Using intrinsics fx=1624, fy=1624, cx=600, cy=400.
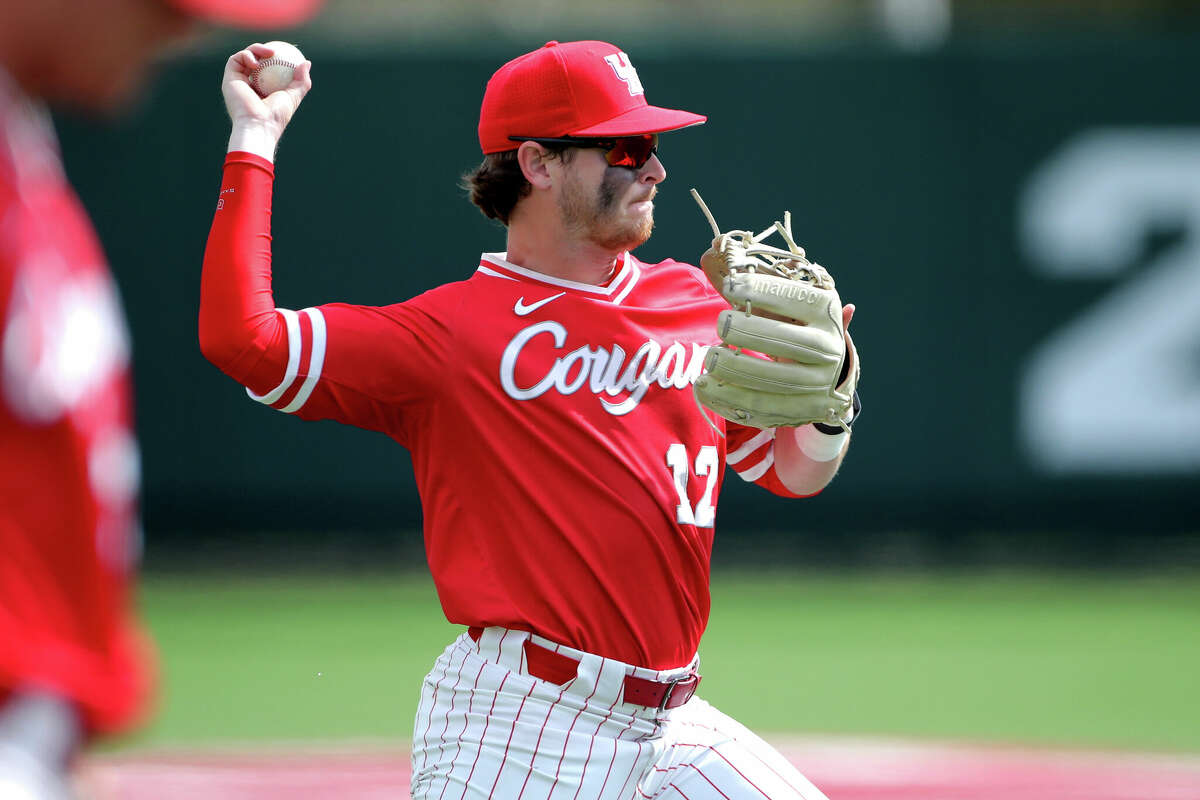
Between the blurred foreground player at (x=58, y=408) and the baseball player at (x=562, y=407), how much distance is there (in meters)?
1.21

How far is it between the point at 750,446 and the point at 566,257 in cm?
61

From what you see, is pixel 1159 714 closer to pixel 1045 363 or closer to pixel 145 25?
pixel 1045 363

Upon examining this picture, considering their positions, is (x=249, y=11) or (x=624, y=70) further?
(x=624, y=70)

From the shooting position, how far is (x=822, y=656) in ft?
25.3

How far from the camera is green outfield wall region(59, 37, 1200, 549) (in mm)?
9609

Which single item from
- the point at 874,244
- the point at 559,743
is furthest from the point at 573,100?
the point at 874,244

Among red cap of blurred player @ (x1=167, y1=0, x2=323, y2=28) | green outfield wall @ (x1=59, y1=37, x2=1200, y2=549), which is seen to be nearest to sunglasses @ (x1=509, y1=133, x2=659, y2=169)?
red cap of blurred player @ (x1=167, y1=0, x2=323, y2=28)

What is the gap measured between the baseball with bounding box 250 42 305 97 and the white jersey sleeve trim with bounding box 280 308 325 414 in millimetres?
414

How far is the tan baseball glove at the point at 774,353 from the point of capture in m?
3.12

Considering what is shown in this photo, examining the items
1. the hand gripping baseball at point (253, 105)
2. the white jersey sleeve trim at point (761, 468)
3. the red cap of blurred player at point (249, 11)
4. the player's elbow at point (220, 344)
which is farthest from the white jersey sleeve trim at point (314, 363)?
the red cap of blurred player at point (249, 11)

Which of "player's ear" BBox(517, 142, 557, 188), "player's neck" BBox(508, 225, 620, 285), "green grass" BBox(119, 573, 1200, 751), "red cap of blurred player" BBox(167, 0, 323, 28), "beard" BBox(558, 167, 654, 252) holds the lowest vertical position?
"green grass" BBox(119, 573, 1200, 751)

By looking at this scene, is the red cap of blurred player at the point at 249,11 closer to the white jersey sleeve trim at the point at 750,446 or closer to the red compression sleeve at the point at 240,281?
the red compression sleeve at the point at 240,281

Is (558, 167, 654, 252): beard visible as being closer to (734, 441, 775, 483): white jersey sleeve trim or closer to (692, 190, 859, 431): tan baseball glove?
(692, 190, 859, 431): tan baseball glove

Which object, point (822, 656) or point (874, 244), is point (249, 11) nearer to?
point (822, 656)
